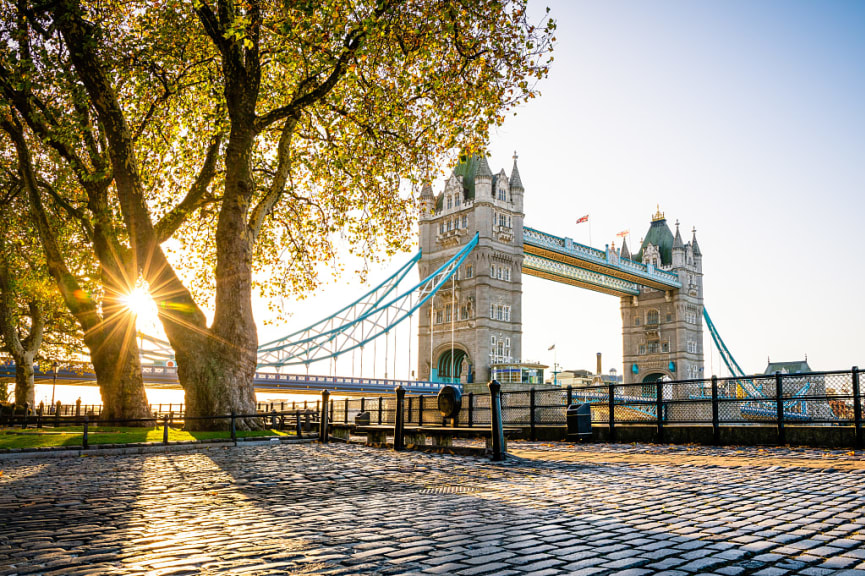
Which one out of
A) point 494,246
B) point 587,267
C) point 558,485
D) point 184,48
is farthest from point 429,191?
point 558,485

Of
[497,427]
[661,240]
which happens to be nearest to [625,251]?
[661,240]

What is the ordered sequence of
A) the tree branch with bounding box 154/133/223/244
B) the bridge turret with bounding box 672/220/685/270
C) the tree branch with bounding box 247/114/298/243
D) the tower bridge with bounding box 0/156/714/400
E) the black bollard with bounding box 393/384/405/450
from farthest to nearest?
1. the bridge turret with bounding box 672/220/685/270
2. the tower bridge with bounding box 0/156/714/400
3. the tree branch with bounding box 154/133/223/244
4. the tree branch with bounding box 247/114/298/243
5. the black bollard with bounding box 393/384/405/450

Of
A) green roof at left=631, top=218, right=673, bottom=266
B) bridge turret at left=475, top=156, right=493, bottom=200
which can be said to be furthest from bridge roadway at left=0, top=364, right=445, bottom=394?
green roof at left=631, top=218, right=673, bottom=266

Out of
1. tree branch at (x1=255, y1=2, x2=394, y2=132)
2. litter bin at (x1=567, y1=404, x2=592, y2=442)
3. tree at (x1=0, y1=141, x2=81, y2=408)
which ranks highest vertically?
tree branch at (x1=255, y1=2, x2=394, y2=132)

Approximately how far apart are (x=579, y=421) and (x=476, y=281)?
1849 inches

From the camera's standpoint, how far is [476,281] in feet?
201

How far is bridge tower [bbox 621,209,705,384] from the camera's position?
83.8m

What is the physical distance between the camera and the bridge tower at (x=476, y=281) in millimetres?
60219

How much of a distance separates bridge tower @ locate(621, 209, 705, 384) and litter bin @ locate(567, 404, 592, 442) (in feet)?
237

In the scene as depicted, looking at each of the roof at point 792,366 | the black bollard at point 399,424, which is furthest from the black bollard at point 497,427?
the roof at point 792,366

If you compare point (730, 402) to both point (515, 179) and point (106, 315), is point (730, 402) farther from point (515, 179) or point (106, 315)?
point (515, 179)

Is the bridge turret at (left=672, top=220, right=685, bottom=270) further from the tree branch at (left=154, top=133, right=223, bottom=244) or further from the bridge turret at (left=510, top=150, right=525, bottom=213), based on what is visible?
the tree branch at (left=154, top=133, right=223, bottom=244)

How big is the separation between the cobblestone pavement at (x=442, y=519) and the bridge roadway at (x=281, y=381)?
3573 cm

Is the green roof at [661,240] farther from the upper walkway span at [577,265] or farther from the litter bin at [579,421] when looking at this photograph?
the litter bin at [579,421]
